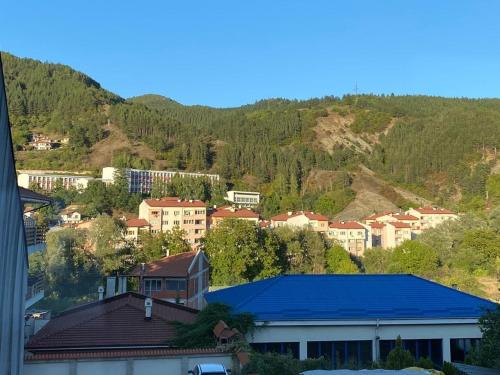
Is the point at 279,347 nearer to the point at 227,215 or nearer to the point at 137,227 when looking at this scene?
the point at 137,227

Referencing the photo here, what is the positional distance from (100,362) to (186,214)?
69.0 metres

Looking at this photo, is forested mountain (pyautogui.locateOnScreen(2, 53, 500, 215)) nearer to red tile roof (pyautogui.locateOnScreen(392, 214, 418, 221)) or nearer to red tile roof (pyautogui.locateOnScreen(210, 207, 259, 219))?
red tile roof (pyautogui.locateOnScreen(210, 207, 259, 219))

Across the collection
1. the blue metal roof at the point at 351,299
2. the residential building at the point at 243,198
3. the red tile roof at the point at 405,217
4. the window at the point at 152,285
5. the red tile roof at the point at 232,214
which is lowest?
the window at the point at 152,285

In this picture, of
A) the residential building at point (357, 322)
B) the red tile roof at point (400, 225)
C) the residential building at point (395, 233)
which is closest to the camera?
the residential building at point (357, 322)

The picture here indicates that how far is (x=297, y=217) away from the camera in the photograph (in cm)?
8550

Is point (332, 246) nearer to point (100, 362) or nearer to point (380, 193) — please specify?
point (100, 362)

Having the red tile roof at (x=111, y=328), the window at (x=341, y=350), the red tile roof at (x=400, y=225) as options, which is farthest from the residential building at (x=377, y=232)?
the red tile roof at (x=111, y=328)

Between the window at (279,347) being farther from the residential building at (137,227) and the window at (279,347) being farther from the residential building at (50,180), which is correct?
the residential building at (50,180)

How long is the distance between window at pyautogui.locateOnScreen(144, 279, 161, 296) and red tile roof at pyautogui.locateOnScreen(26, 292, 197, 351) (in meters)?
16.6

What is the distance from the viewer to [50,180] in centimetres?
10194

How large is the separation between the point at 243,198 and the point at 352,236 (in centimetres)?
3803

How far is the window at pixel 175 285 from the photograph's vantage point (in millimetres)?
32125

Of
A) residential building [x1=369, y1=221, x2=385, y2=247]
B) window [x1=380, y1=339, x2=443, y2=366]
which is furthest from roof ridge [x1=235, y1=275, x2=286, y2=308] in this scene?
residential building [x1=369, y1=221, x2=385, y2=247]

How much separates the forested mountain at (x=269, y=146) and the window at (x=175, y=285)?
251 ft
